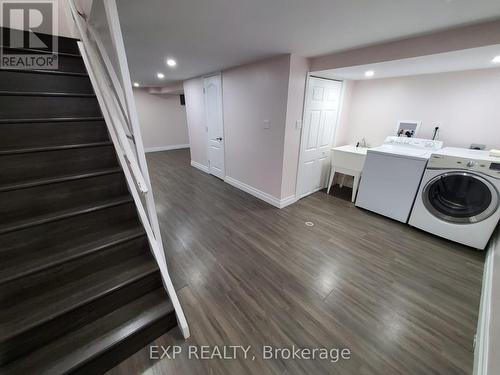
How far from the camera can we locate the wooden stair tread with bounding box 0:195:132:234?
1.19 metres

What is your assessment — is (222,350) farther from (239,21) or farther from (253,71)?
(253,71)

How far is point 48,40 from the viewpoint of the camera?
2.11 meters

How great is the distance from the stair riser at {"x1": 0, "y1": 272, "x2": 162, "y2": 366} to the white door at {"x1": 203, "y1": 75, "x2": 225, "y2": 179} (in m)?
3.05

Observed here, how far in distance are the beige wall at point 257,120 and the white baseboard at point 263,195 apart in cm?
6

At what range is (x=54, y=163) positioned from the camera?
5.02 ft

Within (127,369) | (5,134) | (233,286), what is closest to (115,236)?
(127,369)

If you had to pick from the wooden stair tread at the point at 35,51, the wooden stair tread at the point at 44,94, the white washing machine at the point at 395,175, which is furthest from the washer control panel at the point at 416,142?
the wooden stair tread at the point at 35,51

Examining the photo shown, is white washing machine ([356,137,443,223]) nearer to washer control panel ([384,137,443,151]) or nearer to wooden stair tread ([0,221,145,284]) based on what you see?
washer control panel ([384,137,443,151])

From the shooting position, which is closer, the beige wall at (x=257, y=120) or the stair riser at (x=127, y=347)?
the stair riser at (x=127, y=347)

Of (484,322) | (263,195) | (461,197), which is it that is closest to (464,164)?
(461,197)

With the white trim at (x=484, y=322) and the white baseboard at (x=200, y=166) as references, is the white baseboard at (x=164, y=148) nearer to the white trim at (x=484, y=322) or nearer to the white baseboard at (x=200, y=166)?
the white baseboard at (x=200, y=166)

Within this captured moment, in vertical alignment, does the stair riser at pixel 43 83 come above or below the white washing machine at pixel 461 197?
above

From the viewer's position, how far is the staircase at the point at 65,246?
1086 millimetres

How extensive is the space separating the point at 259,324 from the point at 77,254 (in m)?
1.33
